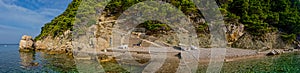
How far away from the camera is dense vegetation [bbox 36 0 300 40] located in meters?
34.5

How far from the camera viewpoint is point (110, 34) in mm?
33906

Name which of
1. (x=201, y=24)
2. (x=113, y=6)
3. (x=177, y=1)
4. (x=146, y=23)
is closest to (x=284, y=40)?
(x=201, y=24)

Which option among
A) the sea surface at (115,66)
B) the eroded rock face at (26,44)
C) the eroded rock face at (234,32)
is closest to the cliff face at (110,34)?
the eroded rock face at (234,32)

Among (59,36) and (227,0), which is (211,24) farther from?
(59,36)

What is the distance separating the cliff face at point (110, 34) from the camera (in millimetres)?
32656

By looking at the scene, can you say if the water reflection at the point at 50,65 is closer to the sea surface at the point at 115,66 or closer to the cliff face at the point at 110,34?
the sea surface at the point at 115,66

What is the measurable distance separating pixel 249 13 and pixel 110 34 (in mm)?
20479

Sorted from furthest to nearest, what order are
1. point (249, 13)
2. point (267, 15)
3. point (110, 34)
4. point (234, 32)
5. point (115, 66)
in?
point (267, 15), point (249, 13), point (234, 32), point (110, 34), point (115, 66)

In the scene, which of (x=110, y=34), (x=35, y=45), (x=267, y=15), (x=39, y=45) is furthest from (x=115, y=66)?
(x=267, y=15)

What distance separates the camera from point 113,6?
34344 mm

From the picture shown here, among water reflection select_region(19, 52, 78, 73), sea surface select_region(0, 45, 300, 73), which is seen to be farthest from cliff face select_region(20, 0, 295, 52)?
sea surface select_region(0, 45, 300, 73)

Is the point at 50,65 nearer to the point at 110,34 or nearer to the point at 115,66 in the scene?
the point at 115,66

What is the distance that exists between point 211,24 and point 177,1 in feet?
18.4

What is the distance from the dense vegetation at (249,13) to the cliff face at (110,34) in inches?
5.3
